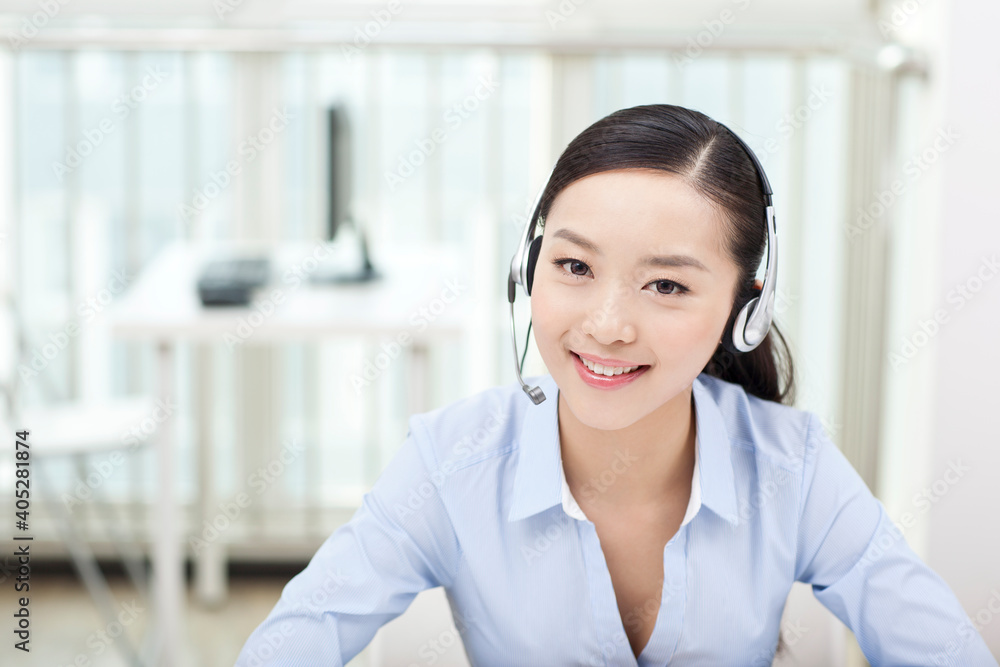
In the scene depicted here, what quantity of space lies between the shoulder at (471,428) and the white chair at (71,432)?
112cm

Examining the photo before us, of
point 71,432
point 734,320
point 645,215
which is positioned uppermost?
point 645,215

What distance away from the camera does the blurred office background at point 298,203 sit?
245 centimetres

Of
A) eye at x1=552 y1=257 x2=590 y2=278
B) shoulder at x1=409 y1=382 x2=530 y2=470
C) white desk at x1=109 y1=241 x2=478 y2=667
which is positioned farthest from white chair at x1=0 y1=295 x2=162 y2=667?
eye at x1=552 y1=257 x2=590 y2=278

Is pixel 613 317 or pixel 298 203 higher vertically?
pixel 298 203

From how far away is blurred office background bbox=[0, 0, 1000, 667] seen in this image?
2451 millimetres

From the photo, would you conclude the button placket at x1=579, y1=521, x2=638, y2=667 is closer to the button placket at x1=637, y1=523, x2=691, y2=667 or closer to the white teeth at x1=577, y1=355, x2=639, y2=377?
the button placket at x1=637, y1=523, x2=691, y2=667

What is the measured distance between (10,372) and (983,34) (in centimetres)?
211

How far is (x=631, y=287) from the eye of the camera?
900mm

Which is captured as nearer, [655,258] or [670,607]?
[655,258]

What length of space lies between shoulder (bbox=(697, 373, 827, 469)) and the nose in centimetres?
26

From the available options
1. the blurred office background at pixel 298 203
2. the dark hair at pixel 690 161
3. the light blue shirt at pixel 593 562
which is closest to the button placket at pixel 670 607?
the light blue shirt at pixel 593 562

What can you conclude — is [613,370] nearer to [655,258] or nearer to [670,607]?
[655,258]

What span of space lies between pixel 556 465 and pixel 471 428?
11 centimetres

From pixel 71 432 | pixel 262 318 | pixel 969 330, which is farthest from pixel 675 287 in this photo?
pixel 71 432
